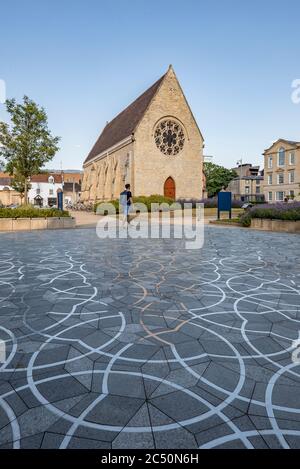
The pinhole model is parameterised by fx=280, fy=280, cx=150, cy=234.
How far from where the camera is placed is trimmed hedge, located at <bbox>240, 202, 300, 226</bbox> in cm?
1422

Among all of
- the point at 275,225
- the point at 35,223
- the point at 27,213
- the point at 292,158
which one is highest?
the point at 292,158

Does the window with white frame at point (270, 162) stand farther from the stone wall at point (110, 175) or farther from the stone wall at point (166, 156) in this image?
the stone wall at point (110, 175)

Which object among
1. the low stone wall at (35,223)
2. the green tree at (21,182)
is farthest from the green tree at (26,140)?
the low stone wall at (35,223)

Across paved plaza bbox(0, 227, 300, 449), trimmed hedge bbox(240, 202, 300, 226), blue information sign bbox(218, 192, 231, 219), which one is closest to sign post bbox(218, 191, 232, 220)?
blue information sign bbox(218, 192, 231, 219)

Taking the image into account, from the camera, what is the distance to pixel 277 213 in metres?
15.1

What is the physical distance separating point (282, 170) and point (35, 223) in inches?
2004

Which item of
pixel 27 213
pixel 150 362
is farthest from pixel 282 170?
pixel 150 362

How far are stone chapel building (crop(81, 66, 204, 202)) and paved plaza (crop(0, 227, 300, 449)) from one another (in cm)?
2796

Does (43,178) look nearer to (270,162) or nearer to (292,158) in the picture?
(270,162)

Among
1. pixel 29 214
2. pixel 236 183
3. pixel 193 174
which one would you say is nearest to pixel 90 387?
pixel 29 214

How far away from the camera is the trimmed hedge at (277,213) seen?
1422 centimetres

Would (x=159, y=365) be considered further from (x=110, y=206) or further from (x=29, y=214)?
(x=110, y=206)

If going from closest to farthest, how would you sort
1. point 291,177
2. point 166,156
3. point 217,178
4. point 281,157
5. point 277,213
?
point 277,213 < point 166,156 < point 291,177 < point 281,157 < point 217,178

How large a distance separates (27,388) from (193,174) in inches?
1369
